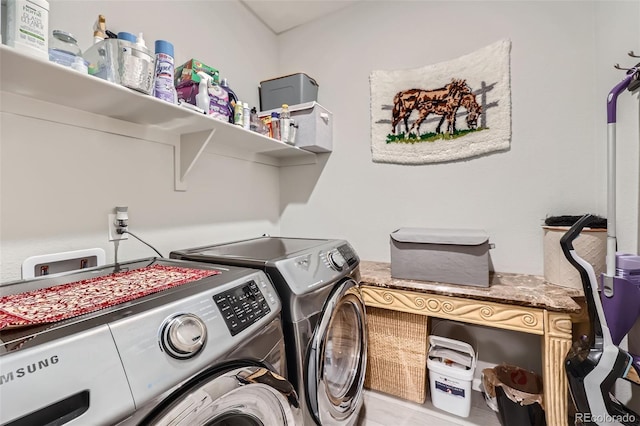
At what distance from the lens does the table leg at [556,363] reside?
116 cm

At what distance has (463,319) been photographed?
1.33 m

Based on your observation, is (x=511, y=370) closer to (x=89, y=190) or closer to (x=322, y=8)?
(x=89, y=190)

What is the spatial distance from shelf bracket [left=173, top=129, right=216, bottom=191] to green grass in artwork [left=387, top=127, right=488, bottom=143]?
1.21 metres

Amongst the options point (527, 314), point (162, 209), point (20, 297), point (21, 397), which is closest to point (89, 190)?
point (162, 209)

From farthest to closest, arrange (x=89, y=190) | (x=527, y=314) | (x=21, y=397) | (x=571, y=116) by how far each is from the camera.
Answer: (x=571, y=116) < (x=527, y=314) < (x=89, y=190) < (x=21, y=397)

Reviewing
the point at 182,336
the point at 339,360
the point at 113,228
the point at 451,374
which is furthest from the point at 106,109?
the point at 451,374

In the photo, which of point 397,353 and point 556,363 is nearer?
point 556,363

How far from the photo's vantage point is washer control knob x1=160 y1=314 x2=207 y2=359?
546 millimetres

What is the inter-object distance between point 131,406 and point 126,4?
1585mm

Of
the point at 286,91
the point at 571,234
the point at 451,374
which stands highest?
the point at 286,91

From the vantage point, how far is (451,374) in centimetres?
146

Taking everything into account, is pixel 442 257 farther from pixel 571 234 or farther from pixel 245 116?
pixel 245 116

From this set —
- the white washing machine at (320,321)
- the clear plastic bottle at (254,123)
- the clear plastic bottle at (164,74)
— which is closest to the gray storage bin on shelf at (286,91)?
the clear plastic bottle at (254,123)

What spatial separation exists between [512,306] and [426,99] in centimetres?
129
